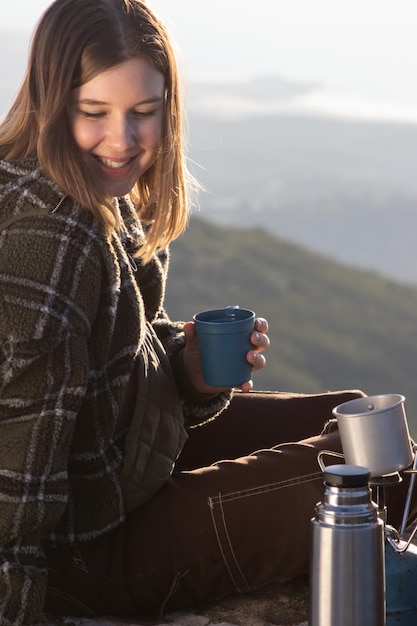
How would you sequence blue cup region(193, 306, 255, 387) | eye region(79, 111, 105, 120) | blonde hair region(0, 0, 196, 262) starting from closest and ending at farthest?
blonde hair region(0, 0, 196, 262) < eye region(79, 111, 105, 120) < blue cup region(193, 306, 255, 387)

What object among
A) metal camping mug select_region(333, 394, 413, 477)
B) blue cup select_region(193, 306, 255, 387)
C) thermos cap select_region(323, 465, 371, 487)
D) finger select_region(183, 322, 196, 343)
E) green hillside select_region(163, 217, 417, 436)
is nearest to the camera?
thermos cap select_region(323, 465, 371, 487)

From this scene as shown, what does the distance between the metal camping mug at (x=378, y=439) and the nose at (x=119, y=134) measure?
94 centimetres

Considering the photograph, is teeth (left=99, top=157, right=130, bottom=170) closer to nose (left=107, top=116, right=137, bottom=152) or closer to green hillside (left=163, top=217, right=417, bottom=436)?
nose (left=107, top=116, right=137, bottom=152)

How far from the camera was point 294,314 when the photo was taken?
30.1m

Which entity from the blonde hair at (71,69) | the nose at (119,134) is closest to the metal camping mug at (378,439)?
the blonde hair at (71,69)

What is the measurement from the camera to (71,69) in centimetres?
261

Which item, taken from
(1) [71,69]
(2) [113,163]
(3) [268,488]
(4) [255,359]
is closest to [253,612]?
(3) [268,488]

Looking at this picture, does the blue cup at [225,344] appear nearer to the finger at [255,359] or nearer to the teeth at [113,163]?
the finger at [255,359]

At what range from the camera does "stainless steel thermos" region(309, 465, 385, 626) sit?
2098 mm

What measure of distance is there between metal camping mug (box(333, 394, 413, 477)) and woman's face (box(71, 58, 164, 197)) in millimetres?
953

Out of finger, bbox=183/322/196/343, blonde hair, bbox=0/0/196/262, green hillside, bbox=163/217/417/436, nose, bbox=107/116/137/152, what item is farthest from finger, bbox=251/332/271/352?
green hillside, bbox=163/217/417/436

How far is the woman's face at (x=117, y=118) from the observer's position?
266 centimetres

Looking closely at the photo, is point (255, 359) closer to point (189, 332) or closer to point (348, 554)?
point (189, 332)

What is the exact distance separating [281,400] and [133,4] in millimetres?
1416
